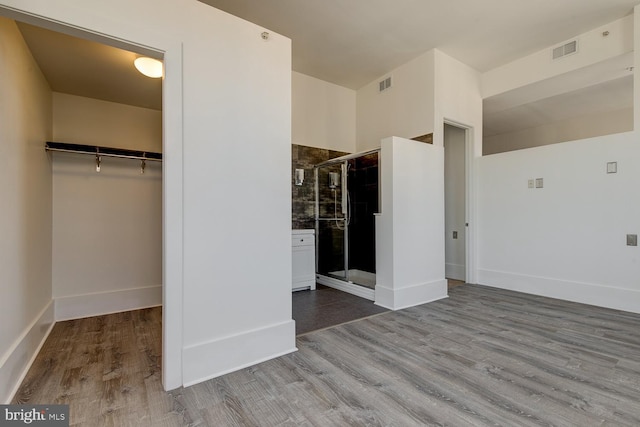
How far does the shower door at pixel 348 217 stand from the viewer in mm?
3994

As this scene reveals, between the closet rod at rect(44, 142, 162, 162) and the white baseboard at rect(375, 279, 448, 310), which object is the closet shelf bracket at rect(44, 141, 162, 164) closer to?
the closet rod at rect(44, 142, 162, 162)

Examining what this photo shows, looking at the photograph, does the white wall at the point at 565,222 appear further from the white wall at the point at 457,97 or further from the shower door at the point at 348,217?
the shower door at the point at 348,217

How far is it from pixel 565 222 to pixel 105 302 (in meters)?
5.57

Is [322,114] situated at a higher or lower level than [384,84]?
lower

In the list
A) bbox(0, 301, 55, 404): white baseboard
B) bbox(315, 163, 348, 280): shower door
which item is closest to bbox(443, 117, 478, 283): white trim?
bbox(315, 163, 348, 280): shower door

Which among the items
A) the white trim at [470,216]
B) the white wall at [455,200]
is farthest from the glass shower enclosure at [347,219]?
the white wall at [455,200]

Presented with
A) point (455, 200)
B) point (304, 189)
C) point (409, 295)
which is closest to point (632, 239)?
point (455, 200)

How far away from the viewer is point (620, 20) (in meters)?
3.35

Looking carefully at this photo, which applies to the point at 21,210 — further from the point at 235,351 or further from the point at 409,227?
the point at 409,227

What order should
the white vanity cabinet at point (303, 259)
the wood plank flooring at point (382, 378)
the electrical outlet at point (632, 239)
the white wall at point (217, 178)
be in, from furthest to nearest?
the white vanity cabinet at point (303, 259) → the electrical outlet at point (632, 239) → the white wall at point (217, 178) → the wood plank flooring at point (382, 378)

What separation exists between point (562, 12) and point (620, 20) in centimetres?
78

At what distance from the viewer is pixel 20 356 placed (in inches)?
77.3

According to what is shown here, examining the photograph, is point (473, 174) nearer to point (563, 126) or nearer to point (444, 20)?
point (444, 20)

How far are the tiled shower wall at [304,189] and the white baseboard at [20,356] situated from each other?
114 inches
